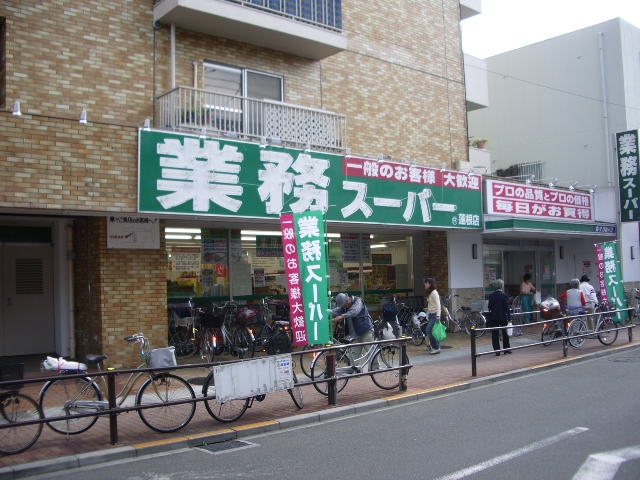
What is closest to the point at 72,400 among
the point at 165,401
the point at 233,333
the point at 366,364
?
the point at 165,401

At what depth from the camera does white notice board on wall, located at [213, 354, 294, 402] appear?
7656mm

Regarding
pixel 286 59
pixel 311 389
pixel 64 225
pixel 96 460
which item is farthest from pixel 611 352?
pixel 64 225

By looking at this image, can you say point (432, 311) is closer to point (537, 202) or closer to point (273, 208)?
point (273, 208)

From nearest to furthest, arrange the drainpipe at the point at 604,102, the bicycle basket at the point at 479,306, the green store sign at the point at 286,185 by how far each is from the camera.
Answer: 1. the green store sign at the point at 286,185
2. the bicycle basket at the point at 479,306
3. the drainpipe at the point at 604,102

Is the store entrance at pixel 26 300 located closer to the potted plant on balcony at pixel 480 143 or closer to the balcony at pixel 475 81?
the balcony at pixel 475 81

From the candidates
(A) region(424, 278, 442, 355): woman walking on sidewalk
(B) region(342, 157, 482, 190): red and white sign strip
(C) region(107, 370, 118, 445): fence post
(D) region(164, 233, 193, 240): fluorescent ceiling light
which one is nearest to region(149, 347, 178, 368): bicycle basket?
(C) region(107, 370, 118, 445): fence post

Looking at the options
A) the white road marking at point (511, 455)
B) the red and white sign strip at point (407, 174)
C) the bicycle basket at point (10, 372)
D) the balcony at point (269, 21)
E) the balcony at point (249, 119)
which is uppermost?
the balcony at point (269, 21)

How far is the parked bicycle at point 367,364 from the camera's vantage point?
959 centimetres

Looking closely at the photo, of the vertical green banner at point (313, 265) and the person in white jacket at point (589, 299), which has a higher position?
the vertical green banner at point (313, 265)

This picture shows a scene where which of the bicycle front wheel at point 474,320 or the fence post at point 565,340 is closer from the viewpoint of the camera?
the fence post at point 565,340

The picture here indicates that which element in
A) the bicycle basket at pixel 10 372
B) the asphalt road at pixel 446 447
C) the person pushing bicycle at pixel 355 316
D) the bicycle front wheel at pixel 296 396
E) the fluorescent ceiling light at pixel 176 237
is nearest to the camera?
the asphalt road at pixel 446 447

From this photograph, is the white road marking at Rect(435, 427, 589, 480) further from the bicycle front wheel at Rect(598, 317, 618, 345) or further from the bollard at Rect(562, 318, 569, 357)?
the bicycle front wheel at Rect(598, 317, 618, 345)

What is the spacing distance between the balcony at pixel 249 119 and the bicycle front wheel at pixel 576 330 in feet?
22.0

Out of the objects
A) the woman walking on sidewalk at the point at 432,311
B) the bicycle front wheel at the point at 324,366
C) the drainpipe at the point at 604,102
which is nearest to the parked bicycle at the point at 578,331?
the woman walking on sidewalk at the point at 432,311
